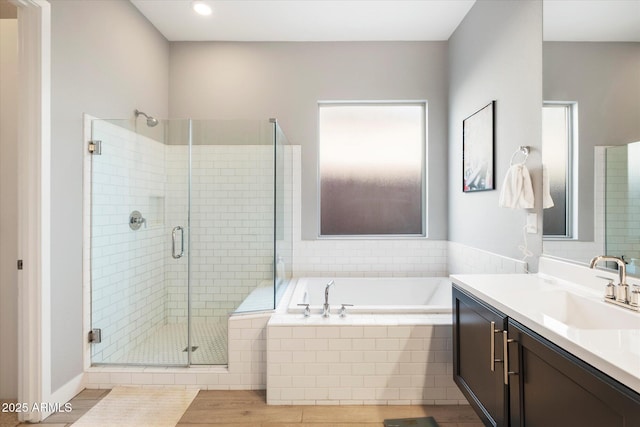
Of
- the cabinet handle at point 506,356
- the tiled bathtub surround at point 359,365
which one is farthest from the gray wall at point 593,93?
the tiled bathtub surround at point 359,365

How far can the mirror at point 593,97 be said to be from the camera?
143 centimetres

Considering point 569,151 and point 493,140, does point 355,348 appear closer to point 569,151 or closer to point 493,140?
point 569,151

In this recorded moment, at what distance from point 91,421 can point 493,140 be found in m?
3.20

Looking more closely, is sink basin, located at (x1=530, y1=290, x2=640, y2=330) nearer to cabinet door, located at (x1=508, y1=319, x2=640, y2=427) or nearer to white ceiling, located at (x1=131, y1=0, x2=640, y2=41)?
cabinet door, located at (x1=508, y1=319, x2=640, y2=427)

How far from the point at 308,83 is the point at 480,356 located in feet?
9.47

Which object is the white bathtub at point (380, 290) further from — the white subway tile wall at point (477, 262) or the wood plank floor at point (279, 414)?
the wood plank floor at point (279, 414)

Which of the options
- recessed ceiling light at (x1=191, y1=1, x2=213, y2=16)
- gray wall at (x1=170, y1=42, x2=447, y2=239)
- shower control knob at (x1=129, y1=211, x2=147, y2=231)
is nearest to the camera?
shower control knob at (x1=129, y1=211, x2=147, y2=231)

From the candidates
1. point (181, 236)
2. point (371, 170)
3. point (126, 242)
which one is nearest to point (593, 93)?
point (371, 170)

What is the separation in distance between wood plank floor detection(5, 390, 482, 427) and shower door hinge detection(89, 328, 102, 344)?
343 mm

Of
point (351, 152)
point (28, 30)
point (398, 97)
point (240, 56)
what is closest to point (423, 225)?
point (351, 152)

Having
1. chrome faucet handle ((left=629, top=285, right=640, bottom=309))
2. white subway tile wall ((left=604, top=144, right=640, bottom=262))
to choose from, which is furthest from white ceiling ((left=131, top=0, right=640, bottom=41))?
chrome faucet handle ((left=629, top=285, right=640, bottom=309))

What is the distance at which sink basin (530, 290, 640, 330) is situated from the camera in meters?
1.28

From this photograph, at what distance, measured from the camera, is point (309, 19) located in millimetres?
3096

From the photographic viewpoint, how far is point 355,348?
219 cm
